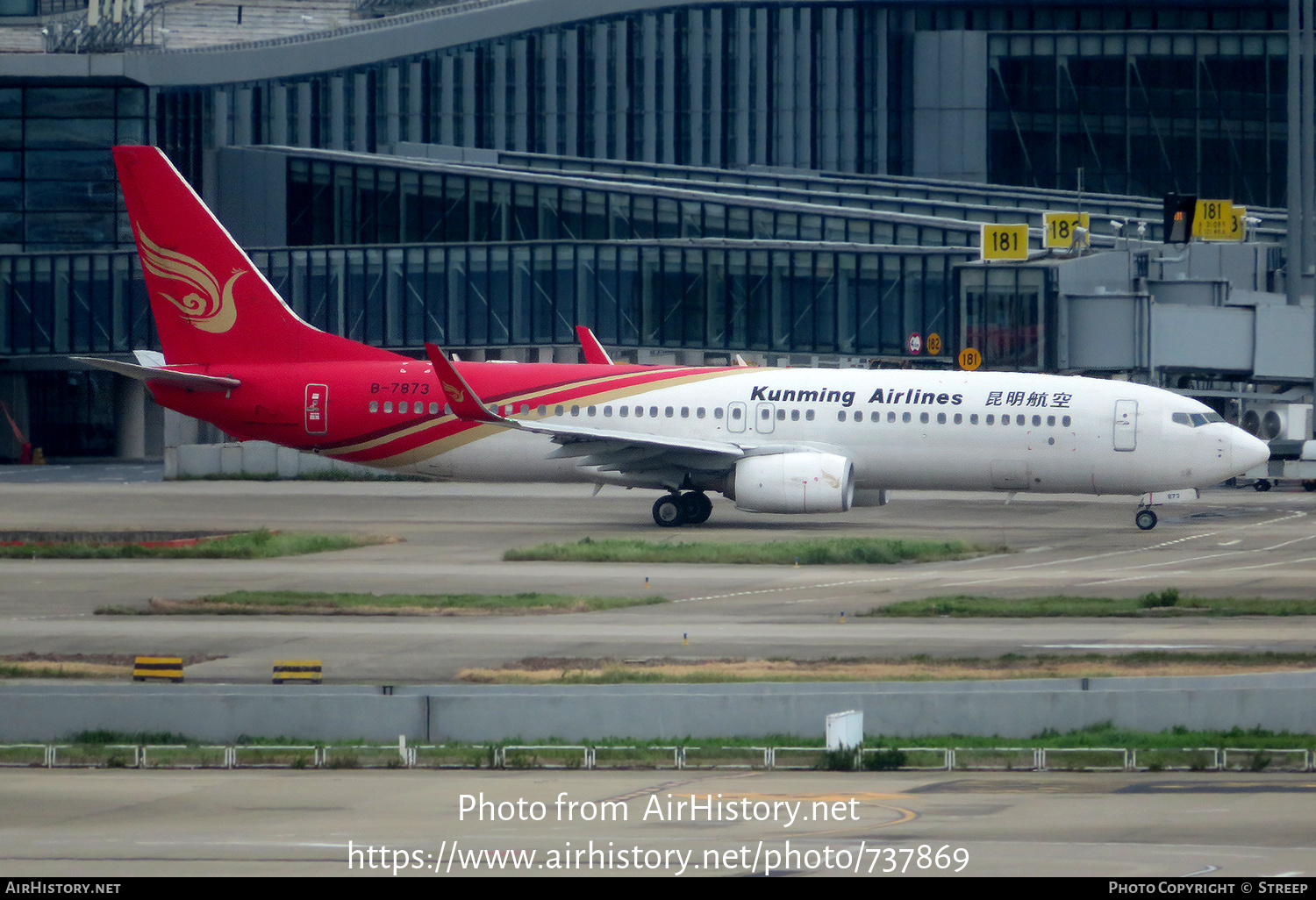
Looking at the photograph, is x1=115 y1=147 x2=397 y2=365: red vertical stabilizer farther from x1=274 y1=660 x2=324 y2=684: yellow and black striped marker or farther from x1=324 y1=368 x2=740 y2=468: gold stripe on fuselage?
x1=274 y1=660 x2=324 y2=684: yellow and black striped marker

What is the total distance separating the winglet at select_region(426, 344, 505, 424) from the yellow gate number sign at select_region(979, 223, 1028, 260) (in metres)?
23.6

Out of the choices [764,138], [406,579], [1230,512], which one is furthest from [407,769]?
[764,138]

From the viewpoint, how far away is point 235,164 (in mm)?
83375

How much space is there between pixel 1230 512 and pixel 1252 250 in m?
20.6

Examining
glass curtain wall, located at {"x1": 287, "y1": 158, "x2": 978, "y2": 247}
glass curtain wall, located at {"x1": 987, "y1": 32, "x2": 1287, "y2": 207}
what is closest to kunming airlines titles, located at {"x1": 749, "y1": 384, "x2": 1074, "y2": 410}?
glass curtain wall, located at {"x1": 287, "y1": 158, "x2": 978, "y2": 247}

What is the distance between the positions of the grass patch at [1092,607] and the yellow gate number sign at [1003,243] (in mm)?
30940

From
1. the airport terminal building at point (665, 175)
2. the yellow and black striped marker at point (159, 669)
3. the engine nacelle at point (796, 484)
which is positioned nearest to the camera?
the yellow and black striped marker at point (159, 669)

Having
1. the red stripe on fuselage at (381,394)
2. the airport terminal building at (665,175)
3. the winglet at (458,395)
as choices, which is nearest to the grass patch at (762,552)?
the winglet at (458,395)

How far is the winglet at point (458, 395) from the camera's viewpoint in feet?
145

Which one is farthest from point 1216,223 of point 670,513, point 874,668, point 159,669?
point 159,669

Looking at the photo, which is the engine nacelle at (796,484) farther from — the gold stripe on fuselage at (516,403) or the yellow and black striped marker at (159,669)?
the yellow and black striped marker at (159,669)

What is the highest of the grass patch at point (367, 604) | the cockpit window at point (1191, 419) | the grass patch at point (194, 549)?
the cockpit window at point (1191, 419)

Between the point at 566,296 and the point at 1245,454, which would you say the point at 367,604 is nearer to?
the point at 1245,454
